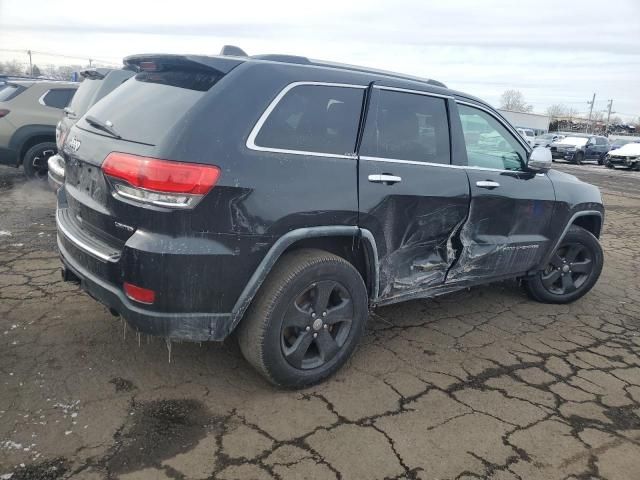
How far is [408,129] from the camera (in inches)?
139

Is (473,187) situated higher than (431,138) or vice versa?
(431,138)

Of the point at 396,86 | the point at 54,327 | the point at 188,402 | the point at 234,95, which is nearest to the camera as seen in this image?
the point at 234,95

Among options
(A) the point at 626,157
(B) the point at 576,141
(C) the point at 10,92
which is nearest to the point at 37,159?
(C) the point at 10,92

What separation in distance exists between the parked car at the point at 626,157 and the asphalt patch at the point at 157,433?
2725 cm

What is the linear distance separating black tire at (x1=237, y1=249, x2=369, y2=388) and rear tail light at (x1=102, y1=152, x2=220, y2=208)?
66 centimetres

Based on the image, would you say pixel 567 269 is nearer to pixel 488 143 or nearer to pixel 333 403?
pixel 488 143

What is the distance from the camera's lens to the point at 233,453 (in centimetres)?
257

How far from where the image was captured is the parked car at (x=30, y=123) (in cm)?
810

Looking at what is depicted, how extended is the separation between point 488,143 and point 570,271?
5.62ft

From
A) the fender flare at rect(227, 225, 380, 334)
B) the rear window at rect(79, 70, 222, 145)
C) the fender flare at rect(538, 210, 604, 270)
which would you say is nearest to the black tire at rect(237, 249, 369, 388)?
the fender flare at rect(227, 225, 380, 334)

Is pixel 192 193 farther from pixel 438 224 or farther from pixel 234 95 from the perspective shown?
pixel 438 224

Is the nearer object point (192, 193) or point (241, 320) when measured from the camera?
point (192, 193)

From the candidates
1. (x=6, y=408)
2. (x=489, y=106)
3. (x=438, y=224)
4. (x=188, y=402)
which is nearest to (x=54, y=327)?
(x=6, y=408)

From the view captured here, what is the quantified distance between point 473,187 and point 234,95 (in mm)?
1922
